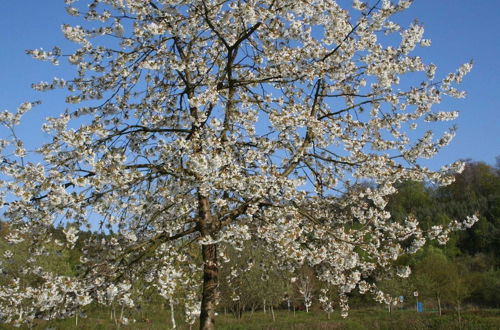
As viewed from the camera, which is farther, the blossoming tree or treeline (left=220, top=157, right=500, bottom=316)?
treeline (left=220, top=157, right=500, bottom=316)

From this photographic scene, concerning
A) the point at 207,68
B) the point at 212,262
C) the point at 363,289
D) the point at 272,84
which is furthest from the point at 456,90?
the point at 212,262

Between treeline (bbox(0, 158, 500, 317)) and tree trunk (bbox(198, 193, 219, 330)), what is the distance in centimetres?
90

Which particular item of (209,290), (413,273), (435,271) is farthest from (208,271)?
(413,273)

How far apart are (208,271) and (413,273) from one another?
1816 inches

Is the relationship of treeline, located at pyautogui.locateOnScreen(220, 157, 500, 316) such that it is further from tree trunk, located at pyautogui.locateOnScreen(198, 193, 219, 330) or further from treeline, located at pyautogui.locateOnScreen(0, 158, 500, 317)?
tree trunk, located at pyautogui.locateOnScreen(198, 193, 219, 330)

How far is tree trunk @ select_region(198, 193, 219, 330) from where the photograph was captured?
7.42 meters

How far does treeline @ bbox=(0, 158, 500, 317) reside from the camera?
9.74 m

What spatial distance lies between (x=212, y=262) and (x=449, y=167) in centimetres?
472

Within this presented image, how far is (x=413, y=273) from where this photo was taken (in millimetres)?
48875

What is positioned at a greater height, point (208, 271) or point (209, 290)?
point (208, 271)

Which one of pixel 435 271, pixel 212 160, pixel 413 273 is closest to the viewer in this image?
pixel 212 160

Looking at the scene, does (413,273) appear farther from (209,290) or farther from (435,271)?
(209,290)

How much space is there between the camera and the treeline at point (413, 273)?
9742mm

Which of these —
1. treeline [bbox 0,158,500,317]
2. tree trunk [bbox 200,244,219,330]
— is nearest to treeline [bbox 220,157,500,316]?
treeline [bbox 0,158,500,317]
